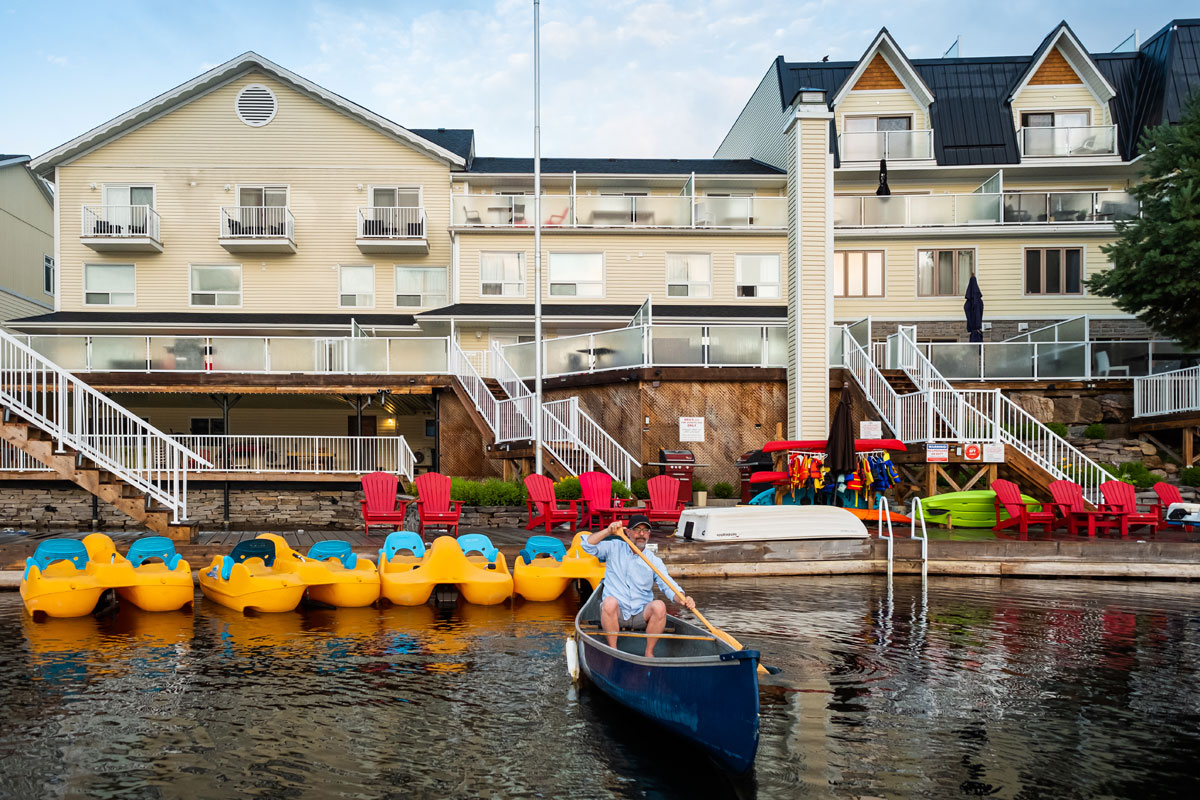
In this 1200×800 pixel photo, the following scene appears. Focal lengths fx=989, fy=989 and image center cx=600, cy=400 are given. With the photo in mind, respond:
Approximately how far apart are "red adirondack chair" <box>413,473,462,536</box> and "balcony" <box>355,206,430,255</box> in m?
18.3

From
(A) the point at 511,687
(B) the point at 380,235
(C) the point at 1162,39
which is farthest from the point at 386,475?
(C) the point at 1162,39

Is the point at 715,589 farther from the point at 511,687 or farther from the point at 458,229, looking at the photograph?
the point at 458,229

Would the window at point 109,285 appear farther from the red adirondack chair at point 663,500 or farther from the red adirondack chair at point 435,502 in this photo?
the red adirondack chair at point 663,500

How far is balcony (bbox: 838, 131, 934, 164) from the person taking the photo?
35719 mm

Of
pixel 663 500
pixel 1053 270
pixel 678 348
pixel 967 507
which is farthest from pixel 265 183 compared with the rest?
pixel 1053 270

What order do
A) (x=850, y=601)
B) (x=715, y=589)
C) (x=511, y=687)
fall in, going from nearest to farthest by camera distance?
(x=511, y=687) → (x=850, y=601) → (x=715, y=589)

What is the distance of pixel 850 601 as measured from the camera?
14.8 m

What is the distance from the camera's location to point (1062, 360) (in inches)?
1083

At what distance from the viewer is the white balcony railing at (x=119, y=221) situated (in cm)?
3456

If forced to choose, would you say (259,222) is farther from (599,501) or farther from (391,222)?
(599,501)

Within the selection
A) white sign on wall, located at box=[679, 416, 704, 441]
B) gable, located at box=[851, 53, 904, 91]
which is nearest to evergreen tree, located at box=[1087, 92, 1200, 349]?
white sign on wall, located at box=[679, 416, 704, 441]

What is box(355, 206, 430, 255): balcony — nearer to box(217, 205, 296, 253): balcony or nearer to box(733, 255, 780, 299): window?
box(217, 205, 296, 253): balcony

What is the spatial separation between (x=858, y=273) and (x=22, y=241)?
32.7 metres

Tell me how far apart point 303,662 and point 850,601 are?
26.4 feet
